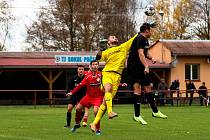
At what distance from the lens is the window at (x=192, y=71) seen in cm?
5131

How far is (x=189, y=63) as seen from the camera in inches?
2012

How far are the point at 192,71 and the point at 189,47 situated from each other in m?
2.08

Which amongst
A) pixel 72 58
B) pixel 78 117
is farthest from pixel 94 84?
pixel 72 58

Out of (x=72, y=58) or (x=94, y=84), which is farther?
(x=72, y=58)

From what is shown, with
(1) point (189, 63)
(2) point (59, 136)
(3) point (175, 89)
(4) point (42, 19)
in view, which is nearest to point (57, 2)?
(4) point (42, 19)

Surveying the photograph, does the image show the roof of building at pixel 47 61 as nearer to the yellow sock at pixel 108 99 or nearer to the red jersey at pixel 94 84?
the red jersey at pixel 94 84

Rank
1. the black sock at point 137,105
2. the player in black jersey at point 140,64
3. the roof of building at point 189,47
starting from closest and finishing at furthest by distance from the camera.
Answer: the player in black jersey at point 140,64
the black sock at point 137,105
the roof of building at point 189,47

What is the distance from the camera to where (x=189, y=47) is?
51781 millimetres

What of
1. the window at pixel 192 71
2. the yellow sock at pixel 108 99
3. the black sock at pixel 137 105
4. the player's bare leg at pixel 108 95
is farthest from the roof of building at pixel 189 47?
the yellow sock at pixel 108 99

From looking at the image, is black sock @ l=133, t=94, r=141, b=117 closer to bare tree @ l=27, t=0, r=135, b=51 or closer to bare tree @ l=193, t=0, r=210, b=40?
bare tree @ l=27, t=0, r=135, b=51

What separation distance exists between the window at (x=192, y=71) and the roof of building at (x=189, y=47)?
1374 millimetres

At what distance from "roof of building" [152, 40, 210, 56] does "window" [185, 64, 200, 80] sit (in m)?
1.37

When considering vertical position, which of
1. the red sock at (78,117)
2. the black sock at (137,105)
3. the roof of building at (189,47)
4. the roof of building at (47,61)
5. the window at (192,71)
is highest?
the roof of building at (189,47)

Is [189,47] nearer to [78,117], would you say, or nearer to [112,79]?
[78,117]
